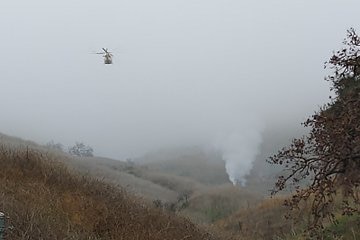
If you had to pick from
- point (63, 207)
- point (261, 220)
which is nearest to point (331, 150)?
point (63, 207)

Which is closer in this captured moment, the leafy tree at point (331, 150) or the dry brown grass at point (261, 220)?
the leafy tree at point (331, 150)

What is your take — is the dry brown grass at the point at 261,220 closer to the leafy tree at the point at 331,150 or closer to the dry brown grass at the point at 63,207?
the dry brown grass at the point at 63,207

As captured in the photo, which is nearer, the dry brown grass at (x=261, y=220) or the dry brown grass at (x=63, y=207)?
the dry brown grass at (x=63, y=207)

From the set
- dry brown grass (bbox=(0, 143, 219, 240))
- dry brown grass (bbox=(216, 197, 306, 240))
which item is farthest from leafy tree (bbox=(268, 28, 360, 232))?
dry brown grass (bbox=(216, 197, 306, 240))

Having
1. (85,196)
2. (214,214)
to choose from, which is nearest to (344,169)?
(85,196)

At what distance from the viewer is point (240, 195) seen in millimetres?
49312

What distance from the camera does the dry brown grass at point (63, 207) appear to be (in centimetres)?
752

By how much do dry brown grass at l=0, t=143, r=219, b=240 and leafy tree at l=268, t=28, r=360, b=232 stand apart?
2.61m

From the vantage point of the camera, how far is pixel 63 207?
31.9 feet

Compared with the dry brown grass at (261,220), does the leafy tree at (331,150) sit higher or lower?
lower

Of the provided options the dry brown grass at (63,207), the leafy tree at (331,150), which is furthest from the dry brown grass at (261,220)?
the leafy tree at (331,150)

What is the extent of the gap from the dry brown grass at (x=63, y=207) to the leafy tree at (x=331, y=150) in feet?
8.56

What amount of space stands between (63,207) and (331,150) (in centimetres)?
502

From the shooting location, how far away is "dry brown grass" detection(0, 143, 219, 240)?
7.52 m
